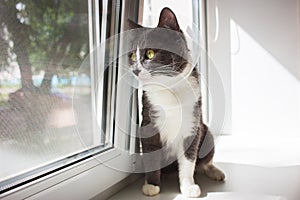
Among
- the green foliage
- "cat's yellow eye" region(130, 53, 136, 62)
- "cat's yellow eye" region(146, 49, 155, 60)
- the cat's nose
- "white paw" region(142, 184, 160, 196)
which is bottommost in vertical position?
"white paw" region(142, 184, 160, 196)

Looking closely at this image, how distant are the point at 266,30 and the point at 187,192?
1196mm

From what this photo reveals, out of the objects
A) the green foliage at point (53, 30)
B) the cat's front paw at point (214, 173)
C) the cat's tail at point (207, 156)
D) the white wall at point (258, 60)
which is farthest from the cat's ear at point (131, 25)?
the white wall at point (258, 60)

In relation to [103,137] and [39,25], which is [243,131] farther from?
[39,25]

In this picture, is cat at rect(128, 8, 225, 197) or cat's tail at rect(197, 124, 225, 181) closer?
cat at rect(128, 8, 225, 197)

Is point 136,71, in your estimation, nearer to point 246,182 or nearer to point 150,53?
point 150,53

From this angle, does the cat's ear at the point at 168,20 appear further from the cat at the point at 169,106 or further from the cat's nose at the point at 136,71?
the cat's nose at the point at 136,71

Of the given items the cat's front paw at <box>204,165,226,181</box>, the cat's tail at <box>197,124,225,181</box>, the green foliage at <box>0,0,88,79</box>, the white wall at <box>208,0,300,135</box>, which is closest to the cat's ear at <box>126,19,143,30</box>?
the green foliage at <box>0,0,88,79</box>

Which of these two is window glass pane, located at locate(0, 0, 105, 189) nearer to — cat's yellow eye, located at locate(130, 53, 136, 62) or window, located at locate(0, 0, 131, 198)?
window, located at locate(0, 0, 131, 198)

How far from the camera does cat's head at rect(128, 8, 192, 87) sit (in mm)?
797

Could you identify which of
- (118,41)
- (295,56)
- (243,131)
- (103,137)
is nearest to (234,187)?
(103,137)

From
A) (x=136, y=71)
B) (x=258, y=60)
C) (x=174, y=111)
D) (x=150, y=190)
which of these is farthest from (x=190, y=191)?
(x=258, y=60)

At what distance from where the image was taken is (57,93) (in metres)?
0.77

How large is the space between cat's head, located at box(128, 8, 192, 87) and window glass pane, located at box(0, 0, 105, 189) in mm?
140

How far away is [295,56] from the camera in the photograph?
174 cm
